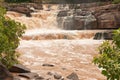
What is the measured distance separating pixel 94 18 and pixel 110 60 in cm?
2238

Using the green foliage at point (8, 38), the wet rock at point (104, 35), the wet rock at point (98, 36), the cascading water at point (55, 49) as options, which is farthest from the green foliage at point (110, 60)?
the wet rock at point (104, 35)

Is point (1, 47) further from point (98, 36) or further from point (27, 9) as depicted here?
point (27, 9)

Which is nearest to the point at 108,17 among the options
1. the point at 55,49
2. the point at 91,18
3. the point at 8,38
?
the point at 91,18

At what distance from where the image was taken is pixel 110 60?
487 centimetres

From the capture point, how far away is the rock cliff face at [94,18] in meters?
26.3

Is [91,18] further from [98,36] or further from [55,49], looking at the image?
[55,49]

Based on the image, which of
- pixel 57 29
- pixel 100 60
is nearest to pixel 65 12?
pixel 57 29

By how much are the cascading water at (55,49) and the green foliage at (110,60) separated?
6790 millimetres

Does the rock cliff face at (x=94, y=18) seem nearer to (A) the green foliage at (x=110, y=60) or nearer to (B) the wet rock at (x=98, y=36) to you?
(B) the wet rock at (x=98, y=36)

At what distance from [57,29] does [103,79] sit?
16935 mm

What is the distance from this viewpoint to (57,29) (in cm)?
2822

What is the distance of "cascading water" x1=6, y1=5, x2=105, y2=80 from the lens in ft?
43.3

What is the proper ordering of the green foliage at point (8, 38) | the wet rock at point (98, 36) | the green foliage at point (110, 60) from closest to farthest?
the green foliage at point (110, 60)
the green foliage at point (8, 38)
the wet rock at point (98, 36)

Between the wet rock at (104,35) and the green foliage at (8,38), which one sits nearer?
the green foliage at (8,38)
